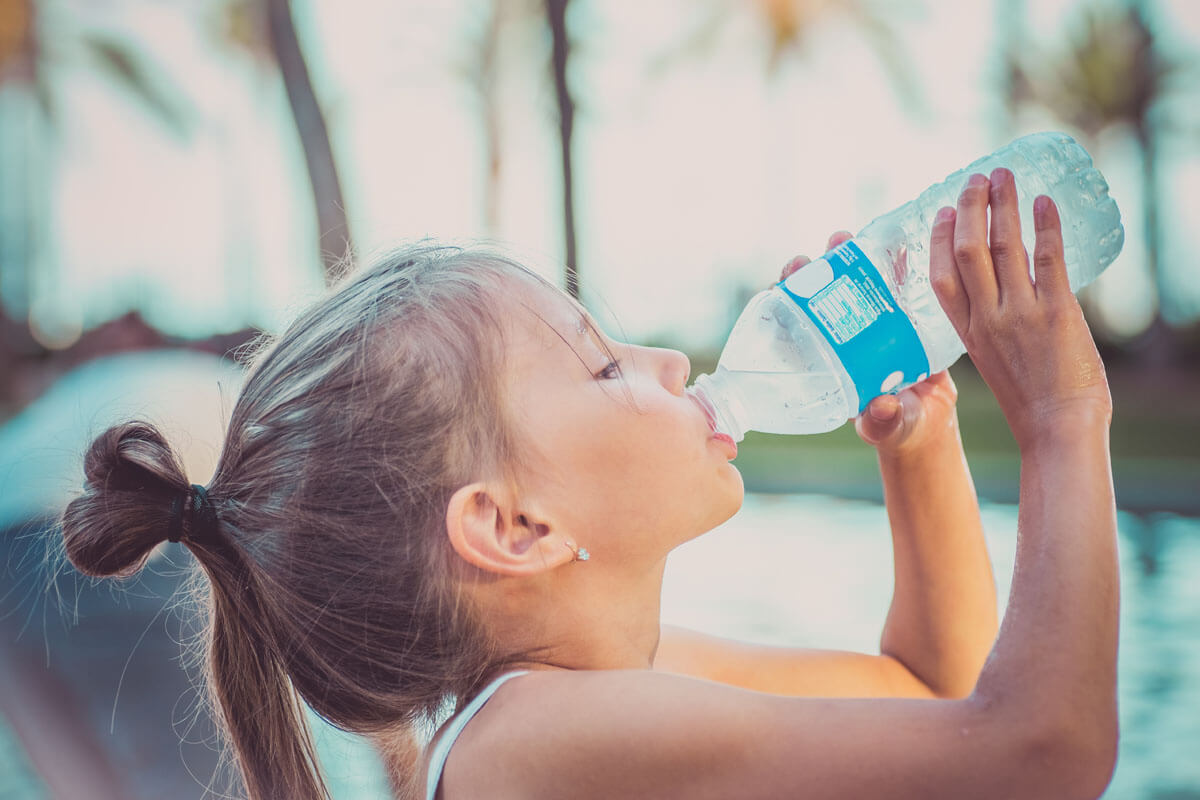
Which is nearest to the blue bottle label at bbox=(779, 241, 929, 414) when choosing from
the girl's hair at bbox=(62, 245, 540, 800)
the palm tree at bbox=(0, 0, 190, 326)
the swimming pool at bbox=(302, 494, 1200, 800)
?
the girl's hair at bbox=(62, 245, 540, 800)

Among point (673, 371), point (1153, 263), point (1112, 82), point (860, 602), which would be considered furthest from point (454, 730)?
point (1112, 82)

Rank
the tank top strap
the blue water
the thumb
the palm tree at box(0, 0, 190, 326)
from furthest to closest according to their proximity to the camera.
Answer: the palm tree at box(0, 0, 190, 326) < the blue water < the thumb < the tank top strap

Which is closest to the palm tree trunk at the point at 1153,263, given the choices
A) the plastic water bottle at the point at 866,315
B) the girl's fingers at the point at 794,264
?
the plastic water bottle at the point at 866,315

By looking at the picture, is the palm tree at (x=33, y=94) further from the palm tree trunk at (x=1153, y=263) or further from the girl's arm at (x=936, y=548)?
the girl's arm at (x=936, y=548)

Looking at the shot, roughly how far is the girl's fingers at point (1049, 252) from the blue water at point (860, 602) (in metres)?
2.60

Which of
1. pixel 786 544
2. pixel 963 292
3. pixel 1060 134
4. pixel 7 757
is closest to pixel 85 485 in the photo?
pixel 963 292

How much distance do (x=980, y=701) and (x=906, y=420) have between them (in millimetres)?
681

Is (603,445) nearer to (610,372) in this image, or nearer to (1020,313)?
(610,372)

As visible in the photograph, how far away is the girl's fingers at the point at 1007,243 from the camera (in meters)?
1.39

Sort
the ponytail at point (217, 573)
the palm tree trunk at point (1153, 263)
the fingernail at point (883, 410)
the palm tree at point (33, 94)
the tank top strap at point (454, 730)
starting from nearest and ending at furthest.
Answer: the tank top strap at point (454, 730) < the ponytail at point (217, 573) < the fingernail at point (883, 410) < the palm tree trunk at point (1153, 263) < the palm tree at point (33, 94)

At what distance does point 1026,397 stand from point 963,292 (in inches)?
6.0

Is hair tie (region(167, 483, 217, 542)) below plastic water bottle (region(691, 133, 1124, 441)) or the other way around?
below

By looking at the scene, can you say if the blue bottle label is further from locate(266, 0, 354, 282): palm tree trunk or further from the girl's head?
locate(266, 0, 354, 282): palm tree trunk

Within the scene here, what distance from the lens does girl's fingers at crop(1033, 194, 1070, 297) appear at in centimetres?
137
